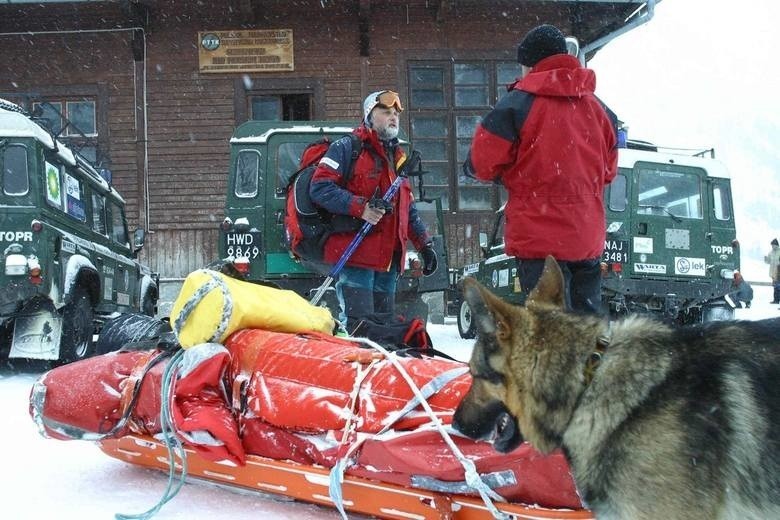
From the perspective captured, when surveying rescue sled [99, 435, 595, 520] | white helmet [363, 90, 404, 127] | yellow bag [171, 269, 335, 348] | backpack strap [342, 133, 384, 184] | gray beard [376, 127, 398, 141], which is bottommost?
rescue sled [99, 435, 595, 520]

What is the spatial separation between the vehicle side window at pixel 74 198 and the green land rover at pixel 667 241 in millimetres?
4670

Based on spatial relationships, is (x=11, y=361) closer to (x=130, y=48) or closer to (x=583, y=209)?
(x=583, y=209)

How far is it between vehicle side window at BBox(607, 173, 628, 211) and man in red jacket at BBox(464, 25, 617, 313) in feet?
18.3

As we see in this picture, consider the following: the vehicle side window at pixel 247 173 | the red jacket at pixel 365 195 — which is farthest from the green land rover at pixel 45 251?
the red jacket at pixel 365 195

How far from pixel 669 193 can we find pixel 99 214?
6653mm

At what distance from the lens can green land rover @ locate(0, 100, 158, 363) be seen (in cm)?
591

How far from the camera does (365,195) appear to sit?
176 inches

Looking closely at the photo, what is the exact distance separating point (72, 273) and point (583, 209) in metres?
4.91

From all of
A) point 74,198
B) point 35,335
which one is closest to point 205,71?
point 74,198

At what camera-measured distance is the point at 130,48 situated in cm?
1379

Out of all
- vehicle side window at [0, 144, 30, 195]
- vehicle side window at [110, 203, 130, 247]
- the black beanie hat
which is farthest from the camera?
vehicle side window at [110, 203, 130, 247]

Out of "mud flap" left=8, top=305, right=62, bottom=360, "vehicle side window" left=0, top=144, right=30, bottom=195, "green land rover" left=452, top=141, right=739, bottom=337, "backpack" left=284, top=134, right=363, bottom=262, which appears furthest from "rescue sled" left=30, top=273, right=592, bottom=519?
"green land rover" left=452, top=141, right=739, bottom=337

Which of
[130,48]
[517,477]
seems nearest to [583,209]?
[517,477]

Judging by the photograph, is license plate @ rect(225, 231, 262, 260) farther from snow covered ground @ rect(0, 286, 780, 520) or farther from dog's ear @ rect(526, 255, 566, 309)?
dog's ear @ rect(526, 255, 566, 309)
